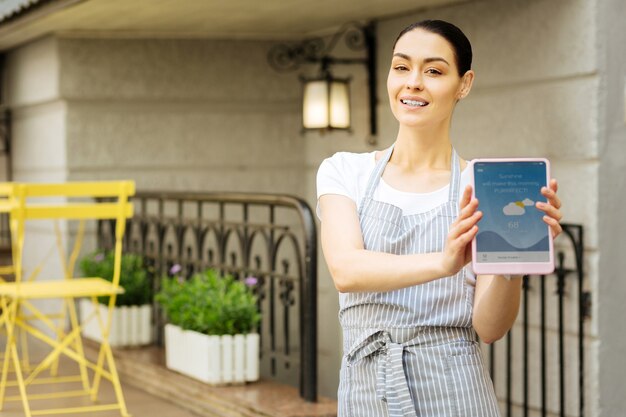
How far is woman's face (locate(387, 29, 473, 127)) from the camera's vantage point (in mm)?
2244

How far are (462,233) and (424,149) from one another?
0.35 m

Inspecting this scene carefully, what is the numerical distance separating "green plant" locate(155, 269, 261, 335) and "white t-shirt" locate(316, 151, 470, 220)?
3.82m

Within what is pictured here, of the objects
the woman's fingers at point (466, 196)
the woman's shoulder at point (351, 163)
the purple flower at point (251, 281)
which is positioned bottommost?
the purple flower at point (251, 281)

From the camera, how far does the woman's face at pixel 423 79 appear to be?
224 cm

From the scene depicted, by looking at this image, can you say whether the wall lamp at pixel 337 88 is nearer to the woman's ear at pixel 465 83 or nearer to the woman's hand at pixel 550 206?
the woman's ear at pixel 465 83

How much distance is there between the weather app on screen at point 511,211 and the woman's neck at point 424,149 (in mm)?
273

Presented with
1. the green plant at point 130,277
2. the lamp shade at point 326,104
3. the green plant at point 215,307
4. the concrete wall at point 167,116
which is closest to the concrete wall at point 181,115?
the concrete wall at point 167,116

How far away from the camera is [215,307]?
6188 millimetres

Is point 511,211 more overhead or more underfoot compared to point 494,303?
more overhead

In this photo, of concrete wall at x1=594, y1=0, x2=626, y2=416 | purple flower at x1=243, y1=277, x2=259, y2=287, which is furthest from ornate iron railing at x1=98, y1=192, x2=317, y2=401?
concrete wall at x1=594, y1=0, x2=626, y2=416

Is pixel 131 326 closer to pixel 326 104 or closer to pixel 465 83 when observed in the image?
pixel 326 104

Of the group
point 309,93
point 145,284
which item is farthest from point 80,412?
point 309,93

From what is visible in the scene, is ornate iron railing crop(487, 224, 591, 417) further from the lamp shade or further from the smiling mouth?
the smiling mouth

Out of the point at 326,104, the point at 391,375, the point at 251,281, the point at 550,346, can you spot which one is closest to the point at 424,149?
the point at 391,375
